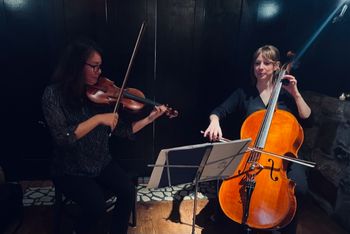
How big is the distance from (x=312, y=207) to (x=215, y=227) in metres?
1.09

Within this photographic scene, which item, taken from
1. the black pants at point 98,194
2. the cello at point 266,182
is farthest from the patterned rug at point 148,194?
the cello at point 266,182

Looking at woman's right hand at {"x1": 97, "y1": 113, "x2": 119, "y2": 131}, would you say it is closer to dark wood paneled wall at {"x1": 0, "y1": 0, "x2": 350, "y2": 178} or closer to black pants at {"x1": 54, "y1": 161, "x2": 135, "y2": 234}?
black pants at {"x1": 54, "y1": 161, "x2": 135, "y2": 234}

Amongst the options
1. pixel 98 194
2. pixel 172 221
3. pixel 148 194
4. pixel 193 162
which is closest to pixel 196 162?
pixel 193 162

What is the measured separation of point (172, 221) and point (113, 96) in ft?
4.13

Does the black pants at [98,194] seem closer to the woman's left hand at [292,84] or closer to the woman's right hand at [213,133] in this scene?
the woman's right hand at [213,133]

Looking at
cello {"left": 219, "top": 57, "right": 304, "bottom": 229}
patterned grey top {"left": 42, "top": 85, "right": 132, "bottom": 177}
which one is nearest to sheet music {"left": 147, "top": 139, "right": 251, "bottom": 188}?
cello {"left": 219, "top": 57, "right": 304, "bottom": 229}

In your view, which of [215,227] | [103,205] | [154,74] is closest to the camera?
[103,205]

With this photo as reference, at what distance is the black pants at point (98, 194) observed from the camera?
1.89m

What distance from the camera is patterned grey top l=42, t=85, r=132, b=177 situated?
A: 6.13ft

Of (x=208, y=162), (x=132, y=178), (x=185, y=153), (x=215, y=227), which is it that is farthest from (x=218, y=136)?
(x=215, y=227)

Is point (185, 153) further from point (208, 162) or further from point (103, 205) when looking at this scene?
point (103, 205)

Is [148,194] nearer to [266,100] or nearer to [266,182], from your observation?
[266,182]

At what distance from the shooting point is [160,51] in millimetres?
2957

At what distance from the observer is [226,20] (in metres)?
2.93
